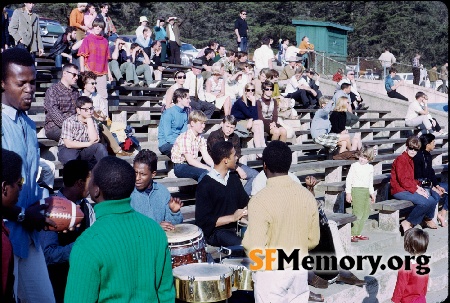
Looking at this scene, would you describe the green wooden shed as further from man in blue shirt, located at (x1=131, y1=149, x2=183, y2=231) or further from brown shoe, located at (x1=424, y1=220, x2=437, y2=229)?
man in blue shirt, located at (x1=131, y1=149, x2=183, y2=231)

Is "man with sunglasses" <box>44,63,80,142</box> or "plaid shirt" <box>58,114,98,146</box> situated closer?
"plaid shirt" <box>58,114,98,146</box>

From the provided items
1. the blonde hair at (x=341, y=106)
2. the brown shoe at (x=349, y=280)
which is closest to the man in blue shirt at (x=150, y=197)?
the brown shoe at (x=349, y=280)

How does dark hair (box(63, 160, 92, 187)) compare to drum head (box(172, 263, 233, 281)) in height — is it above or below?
above

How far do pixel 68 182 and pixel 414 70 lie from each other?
2155 centimetres

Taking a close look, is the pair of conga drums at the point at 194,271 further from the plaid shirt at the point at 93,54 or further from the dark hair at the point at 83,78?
the plaid shirt at the point at 93,54

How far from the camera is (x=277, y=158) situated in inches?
200

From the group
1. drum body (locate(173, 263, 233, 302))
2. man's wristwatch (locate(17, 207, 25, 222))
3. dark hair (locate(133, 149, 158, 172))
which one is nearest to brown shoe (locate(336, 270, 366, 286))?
drum body (locate(173, 263, 233, 302))

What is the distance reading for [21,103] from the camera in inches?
166

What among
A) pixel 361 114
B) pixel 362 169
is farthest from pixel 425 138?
pixel 361 114

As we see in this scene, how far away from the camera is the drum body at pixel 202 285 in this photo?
18.1 feet

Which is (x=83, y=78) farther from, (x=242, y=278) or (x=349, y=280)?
(x=242, y=278)

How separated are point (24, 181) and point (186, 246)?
2046mm

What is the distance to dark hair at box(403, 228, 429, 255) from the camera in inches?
241

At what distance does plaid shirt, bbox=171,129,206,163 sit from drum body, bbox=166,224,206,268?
312cm
